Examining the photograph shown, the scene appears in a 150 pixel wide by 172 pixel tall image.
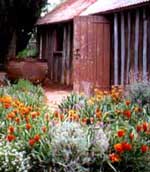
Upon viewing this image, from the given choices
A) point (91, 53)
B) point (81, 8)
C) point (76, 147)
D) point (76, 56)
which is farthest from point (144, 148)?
point (81, 8)

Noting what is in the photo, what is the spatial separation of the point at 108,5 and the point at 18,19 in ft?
18.1

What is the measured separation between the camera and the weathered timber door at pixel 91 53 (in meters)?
13.5

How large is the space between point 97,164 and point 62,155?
37cm

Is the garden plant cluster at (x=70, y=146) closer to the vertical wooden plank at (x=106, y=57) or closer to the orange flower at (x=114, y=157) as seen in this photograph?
the orange flower at (x=114, y=157)

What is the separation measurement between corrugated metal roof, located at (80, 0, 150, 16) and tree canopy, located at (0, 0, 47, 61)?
9.33 feet

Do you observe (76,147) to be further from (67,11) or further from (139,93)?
(67,11)

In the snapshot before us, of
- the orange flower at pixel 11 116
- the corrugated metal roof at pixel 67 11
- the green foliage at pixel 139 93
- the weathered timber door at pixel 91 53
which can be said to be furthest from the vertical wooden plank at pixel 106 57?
the orange flower at pixel 11 116

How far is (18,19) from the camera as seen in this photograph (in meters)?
18.9

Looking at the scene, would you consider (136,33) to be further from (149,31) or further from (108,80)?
(108,80)

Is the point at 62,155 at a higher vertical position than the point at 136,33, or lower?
lower

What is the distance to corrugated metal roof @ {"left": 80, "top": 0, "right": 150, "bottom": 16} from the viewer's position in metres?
12.6

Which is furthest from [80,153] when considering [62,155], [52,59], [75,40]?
[52,59]

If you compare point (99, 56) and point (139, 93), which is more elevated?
point (99, 56)

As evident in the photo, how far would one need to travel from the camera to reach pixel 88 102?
752cm
